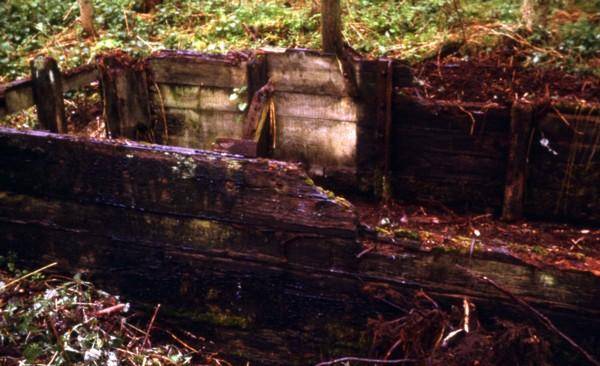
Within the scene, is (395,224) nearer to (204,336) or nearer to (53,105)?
(204,336)

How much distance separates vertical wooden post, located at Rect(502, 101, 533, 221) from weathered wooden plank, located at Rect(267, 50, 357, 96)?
1806mm

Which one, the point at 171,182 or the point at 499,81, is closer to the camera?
the point at 171,182

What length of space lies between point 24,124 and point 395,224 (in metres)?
5.33

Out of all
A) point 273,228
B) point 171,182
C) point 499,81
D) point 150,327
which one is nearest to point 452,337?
point 273,228

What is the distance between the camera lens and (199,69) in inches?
256

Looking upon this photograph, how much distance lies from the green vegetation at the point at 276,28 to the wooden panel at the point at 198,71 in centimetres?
191

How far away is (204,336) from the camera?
4172 millimetres

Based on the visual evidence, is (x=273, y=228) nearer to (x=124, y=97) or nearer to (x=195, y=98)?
(x=195, y=98)

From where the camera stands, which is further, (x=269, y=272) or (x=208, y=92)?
(x=208, y=92)

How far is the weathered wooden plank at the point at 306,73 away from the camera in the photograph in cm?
622

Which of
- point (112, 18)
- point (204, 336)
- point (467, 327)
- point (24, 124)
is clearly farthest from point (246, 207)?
point (112, 18)

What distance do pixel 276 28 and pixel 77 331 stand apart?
653cm

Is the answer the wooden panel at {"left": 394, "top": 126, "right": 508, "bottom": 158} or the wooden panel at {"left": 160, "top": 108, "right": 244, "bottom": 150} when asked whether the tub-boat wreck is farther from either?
the wooden panel at {"left": 160, "top": 108, "right": 244, "bottom": 150}

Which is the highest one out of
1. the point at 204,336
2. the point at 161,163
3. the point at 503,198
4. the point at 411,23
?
the point at 411,23
